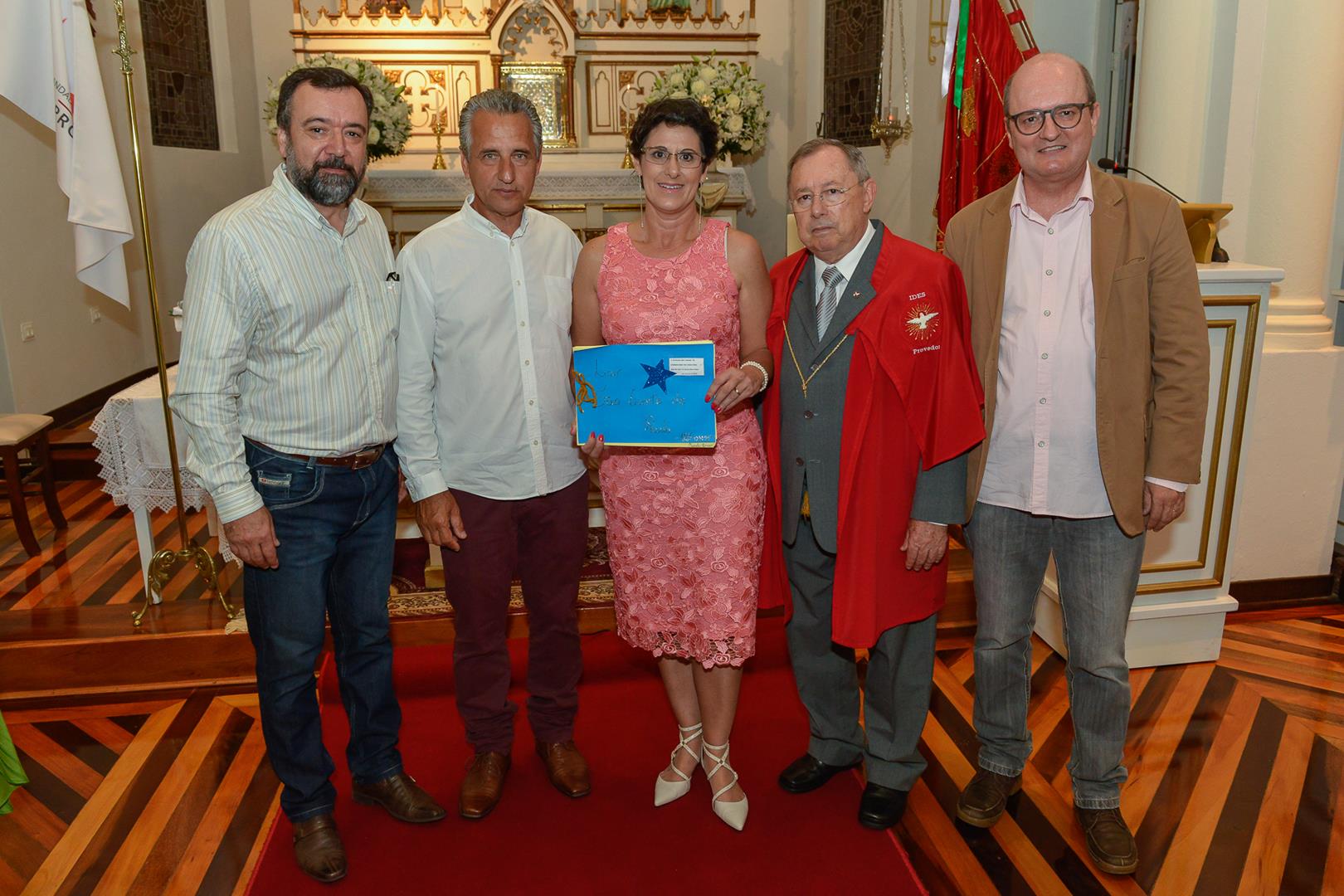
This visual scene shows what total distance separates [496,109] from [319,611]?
4.25 feet

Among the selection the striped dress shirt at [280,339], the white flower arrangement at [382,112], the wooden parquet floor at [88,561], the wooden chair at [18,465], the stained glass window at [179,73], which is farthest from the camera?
the stained glass window at [179,73]

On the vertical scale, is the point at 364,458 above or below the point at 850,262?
below

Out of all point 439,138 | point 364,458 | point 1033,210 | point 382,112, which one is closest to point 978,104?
point 1033,210

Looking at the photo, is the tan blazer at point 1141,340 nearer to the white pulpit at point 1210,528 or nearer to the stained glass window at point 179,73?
the white pulpit at point 1210,528

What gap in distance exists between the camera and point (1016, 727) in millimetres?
2674

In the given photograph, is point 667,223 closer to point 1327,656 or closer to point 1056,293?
point 1056,293

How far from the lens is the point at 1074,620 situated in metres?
2.50

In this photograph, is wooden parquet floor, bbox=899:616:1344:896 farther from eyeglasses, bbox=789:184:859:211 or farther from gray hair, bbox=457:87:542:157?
gray hair, bbox=457:87:542:157

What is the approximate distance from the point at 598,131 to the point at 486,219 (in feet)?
21.3

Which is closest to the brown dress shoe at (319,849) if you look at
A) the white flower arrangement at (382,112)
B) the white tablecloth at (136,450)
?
the white tablecloth at (136,450)

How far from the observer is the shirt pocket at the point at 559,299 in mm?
2545

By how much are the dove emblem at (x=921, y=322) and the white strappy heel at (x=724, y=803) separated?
121 cm

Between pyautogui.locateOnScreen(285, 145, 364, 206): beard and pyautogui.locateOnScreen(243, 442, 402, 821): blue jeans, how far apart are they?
0.60 metres

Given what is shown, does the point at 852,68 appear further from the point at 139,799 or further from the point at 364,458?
the point at 139,799
